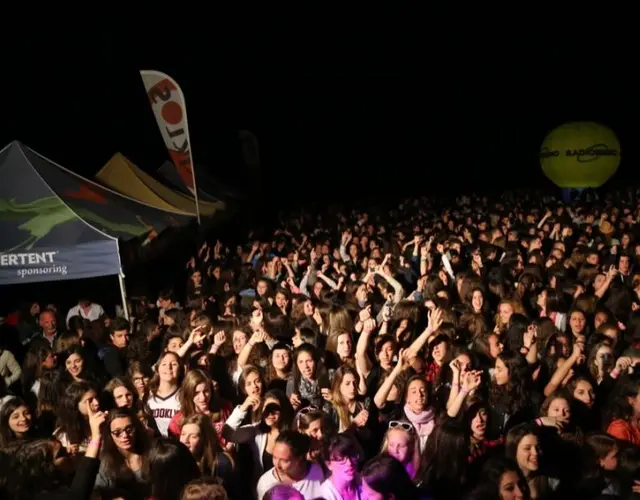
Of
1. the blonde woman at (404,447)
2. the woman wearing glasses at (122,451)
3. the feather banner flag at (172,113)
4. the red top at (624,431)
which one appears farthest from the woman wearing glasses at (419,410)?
the feather banner flag at (172,113)

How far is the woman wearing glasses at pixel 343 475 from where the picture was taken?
147 inches

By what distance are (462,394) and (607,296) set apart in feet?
12.6

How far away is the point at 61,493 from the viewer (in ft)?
12.0

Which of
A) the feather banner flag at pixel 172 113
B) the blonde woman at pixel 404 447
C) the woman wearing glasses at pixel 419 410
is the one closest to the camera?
the blonde woman at pixel 404 447

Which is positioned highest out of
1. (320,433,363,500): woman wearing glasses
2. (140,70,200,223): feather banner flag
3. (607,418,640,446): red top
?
(140,70,200,223): feather banner flag

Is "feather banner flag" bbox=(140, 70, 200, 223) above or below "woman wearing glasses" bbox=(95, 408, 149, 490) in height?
above

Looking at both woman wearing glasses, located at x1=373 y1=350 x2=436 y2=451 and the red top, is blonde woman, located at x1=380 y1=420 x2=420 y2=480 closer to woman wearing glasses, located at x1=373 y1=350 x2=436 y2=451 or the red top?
woman wearing glasses, located at x1=373 y1=350 x2=436 y2=451

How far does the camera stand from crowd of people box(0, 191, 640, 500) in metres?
3.80

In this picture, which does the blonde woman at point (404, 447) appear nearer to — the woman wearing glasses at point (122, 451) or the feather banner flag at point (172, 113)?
the woman wearing glasses at point (122, 451)

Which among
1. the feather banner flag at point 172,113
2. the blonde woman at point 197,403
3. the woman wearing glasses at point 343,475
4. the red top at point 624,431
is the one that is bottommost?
the red top at point 624,431

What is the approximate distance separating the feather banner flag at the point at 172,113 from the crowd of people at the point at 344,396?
3.02 metres

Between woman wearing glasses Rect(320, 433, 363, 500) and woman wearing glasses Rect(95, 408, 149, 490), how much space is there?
1.03 metres

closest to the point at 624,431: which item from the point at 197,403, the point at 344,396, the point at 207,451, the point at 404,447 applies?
the point at 404,447

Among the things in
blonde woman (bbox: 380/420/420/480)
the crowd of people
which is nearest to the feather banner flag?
the crowd of people
